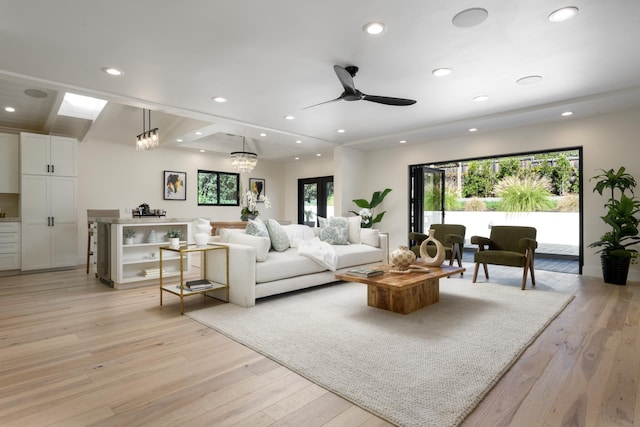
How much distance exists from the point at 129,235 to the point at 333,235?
113 inches

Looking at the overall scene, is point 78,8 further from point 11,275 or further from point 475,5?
point 11,275

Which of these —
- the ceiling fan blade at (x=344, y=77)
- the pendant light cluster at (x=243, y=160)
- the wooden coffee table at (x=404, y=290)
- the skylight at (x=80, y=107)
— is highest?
the skylight at (x=80, y=107)

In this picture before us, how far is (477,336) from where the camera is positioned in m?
2.68

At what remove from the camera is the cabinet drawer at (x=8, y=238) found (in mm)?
5219

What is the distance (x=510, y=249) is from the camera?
16.0 ft

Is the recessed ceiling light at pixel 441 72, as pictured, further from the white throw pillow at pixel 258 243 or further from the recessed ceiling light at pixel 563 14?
the white throw pillow at pixel 258 243

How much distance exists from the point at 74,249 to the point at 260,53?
200 inches

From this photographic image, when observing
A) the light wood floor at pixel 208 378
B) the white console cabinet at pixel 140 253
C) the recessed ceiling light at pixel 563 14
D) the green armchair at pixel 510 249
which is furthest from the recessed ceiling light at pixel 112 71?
the green armchair at pixel 510 249

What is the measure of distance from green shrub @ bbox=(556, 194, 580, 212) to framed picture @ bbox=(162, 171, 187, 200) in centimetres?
931

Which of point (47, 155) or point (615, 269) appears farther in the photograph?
point (47, 155)

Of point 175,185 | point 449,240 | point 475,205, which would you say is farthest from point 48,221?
point 475,205

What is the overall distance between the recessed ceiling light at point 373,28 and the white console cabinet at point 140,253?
3595 millimetres

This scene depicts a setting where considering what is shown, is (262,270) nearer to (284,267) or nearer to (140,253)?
(284,267)

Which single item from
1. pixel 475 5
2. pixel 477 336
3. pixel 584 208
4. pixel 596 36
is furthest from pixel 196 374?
pixel 584 208
